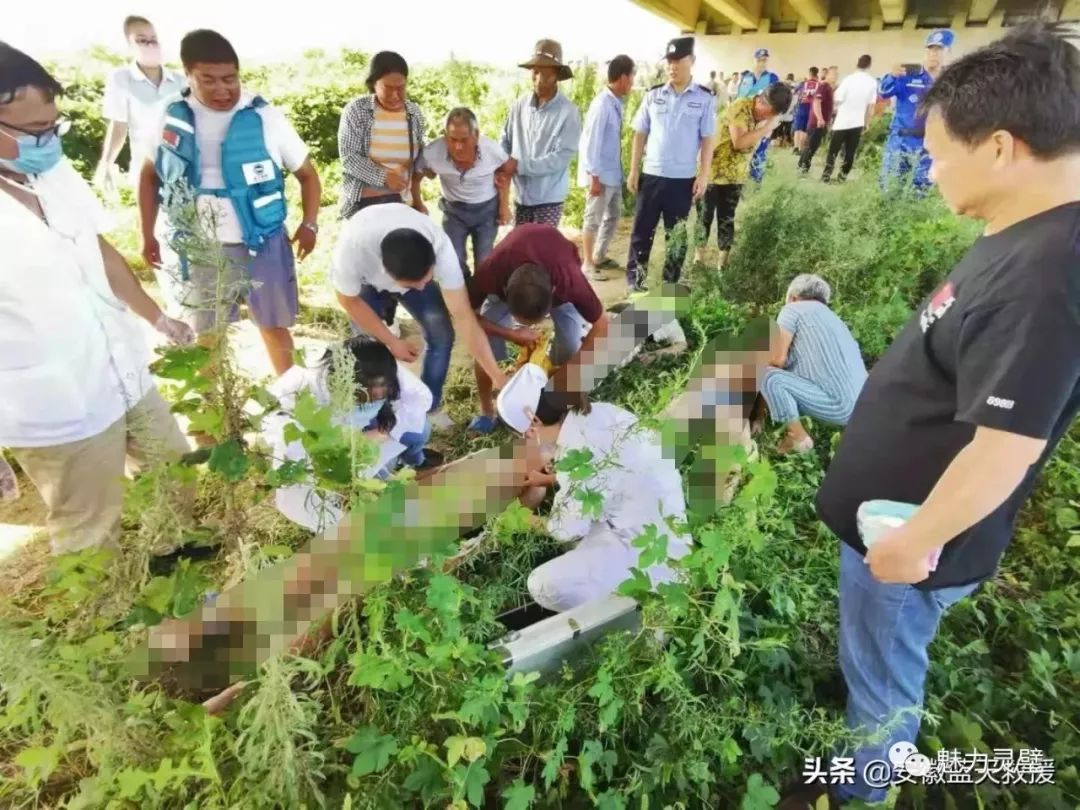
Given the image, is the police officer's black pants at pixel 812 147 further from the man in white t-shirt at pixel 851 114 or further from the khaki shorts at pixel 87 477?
the khaki shorts at pixel 87 477

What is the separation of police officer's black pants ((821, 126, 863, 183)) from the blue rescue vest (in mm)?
7236

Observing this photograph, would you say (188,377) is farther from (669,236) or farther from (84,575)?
(669,236)

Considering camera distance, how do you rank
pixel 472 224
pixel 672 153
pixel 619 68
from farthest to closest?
pixel 619 68, pixel 672 153, pixel 472 224

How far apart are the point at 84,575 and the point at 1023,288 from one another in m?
1.88

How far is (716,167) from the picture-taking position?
17.1 ft

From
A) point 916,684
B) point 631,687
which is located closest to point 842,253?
point 916,684

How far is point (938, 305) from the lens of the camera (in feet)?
4.14

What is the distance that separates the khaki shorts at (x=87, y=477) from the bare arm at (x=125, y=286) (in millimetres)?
304

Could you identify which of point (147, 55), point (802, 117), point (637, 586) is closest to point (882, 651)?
point (637, 586)

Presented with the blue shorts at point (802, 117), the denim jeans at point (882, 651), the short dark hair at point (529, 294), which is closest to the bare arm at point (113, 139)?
the short dark hair at point (529, 294)

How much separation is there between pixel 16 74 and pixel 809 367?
121 inches

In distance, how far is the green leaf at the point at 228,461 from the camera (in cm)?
128

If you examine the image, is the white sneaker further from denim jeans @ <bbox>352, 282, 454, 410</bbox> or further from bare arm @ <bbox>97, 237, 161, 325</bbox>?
bare arm @ <bbox>97, 237, 161, 325</bbox>

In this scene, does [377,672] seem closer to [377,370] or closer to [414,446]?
[377,370]
